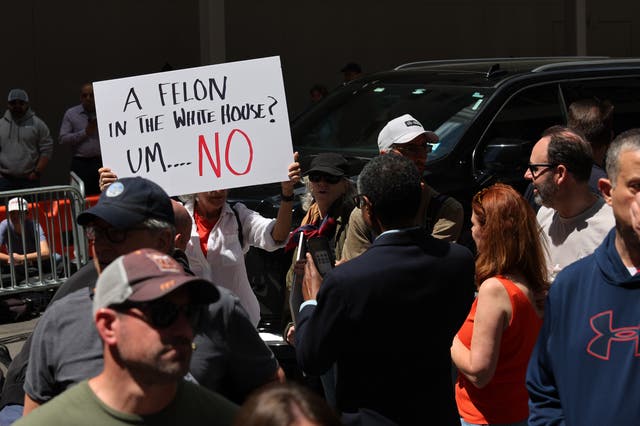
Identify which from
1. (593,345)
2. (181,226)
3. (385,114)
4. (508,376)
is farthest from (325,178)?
(593,345)

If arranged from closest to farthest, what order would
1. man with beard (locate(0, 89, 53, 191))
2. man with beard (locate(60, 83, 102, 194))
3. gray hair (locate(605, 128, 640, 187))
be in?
gray hair (locate(605, 128, 640, 187))
man with beard (locate(0, 89, 53, 191))
man with beard (locate(60, 83, 102, 194))

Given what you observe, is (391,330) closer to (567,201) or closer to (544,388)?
(544,388)

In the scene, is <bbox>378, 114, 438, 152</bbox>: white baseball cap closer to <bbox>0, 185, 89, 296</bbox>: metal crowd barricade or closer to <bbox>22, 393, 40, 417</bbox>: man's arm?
<bbox>22, 393, 40, 417</bbox>: man's arm

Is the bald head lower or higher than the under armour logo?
higher

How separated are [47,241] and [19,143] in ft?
13.1

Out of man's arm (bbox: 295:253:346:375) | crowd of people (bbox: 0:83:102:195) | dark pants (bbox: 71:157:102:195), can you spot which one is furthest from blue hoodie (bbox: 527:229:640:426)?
dark pants (bbox: 71:157:102:195)

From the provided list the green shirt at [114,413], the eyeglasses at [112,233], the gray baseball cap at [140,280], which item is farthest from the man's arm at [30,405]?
the gray baseball cap at [140,280]

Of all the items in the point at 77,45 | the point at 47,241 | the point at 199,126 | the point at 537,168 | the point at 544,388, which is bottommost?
the point at 47,241

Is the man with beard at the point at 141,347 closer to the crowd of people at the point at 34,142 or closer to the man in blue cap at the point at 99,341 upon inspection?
the man in blue cap at the point at 99,341

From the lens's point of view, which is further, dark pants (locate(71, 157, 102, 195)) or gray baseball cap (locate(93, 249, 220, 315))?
dark pants (locate(71, 157, 102, 195))

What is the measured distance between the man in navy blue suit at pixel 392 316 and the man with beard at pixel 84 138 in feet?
30.9

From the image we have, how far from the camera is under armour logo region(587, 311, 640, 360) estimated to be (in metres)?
2.99

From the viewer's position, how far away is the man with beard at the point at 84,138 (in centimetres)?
1284

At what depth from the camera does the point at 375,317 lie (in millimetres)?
3662
